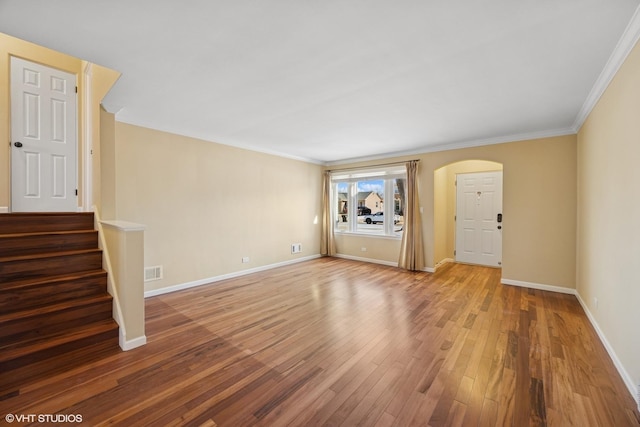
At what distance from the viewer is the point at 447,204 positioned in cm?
625

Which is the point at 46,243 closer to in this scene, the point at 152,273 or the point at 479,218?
the point at 152,273

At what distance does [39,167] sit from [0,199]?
0.55 m

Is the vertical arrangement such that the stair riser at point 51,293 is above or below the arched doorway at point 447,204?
below

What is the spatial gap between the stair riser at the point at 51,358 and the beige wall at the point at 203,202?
53.1 inches

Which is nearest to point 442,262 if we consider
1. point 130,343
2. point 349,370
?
point 349,370

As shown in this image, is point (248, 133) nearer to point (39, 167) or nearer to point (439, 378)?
point (39, 167)

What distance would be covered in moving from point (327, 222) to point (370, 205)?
1.18 m

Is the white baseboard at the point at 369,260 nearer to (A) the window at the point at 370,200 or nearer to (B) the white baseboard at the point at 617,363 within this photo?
(A) the window at the point at 370,200

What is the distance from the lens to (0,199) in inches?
128

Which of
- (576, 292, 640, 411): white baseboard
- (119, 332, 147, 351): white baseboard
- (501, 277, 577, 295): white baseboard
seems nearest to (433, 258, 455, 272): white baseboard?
(501, 277, 577, 295): white baseboard

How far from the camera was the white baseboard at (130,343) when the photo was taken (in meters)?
2.38

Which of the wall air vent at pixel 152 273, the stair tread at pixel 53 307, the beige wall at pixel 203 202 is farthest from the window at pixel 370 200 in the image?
the stair tread at pixel 53 307

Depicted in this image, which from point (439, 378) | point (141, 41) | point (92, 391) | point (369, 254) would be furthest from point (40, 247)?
point (369, 254)

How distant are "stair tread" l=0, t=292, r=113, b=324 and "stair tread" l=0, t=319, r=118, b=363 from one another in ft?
0.66
